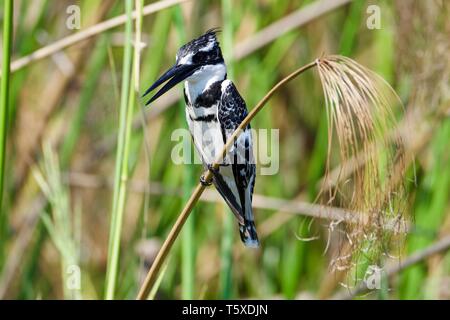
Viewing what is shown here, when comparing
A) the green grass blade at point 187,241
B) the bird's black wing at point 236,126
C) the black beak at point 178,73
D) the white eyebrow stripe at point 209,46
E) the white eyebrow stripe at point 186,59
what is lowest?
the green grass blade at point 187,241

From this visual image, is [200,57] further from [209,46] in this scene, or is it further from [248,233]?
[248,233]

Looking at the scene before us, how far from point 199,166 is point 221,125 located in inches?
27.7

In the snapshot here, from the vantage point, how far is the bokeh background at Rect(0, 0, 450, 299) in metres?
1.95

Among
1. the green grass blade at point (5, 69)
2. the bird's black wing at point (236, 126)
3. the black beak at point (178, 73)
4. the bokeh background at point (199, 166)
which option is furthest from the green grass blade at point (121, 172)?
the bokeh background at point (199, 166)

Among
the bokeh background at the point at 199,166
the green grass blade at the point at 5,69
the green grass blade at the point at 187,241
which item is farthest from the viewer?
the bokeh background at the point at 199,166

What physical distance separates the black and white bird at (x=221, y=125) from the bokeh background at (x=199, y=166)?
295mm

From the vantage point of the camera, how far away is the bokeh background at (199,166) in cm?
Result: 195

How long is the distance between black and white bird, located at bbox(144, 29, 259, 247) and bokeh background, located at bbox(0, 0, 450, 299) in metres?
0.30

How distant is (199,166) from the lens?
204cm

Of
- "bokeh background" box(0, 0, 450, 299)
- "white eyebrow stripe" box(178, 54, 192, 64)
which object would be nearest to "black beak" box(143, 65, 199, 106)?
"white eyebrow stripe" box(178, 54, 192, 64)

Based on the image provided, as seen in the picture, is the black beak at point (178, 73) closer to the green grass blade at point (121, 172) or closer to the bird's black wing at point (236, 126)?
the green grass blade at point (121, 172)

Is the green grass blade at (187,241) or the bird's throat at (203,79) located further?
the green grass blade at (187,241)
